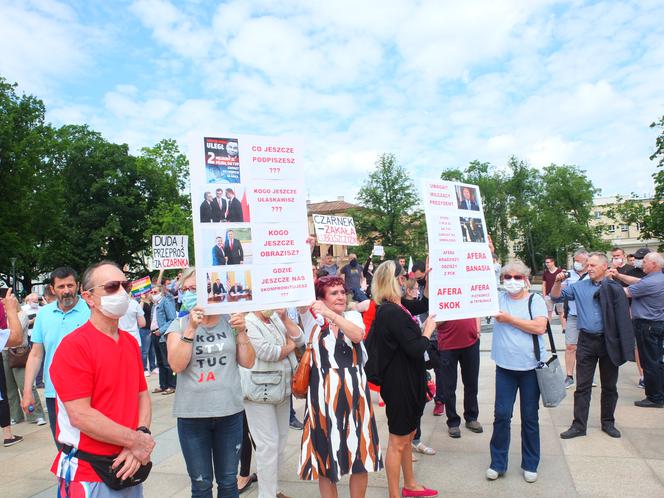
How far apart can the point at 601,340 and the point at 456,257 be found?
2.60m

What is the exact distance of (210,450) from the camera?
11.5 feet

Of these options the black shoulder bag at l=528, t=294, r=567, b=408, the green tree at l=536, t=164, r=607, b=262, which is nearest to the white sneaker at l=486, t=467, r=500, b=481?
the black shoulder bag at l=528, t=294, r=567, b=408

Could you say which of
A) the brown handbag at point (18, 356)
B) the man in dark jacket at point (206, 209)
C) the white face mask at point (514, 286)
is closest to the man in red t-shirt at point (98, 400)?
the man in dark jacket at point (206, 209)

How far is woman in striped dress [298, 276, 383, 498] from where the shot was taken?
143 inches

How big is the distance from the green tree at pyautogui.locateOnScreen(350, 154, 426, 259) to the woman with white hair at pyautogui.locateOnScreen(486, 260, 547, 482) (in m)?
51.6

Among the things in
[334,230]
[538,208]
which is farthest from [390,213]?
[334,230]

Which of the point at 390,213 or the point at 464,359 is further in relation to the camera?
the point at 390,213

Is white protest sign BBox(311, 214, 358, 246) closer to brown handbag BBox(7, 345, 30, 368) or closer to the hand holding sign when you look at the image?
brown handbag BBox(7, 345, 30, 368)

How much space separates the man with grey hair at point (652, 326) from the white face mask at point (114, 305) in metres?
6.68

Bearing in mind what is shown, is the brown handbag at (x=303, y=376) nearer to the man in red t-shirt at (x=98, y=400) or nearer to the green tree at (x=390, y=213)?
the man in red t-shirt at (x=98, y=400)

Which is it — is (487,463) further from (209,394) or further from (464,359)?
(209,394)

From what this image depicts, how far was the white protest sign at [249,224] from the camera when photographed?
3.28 m

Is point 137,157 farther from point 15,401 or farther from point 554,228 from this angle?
point 554,228

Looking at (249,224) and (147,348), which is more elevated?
(249,224)
